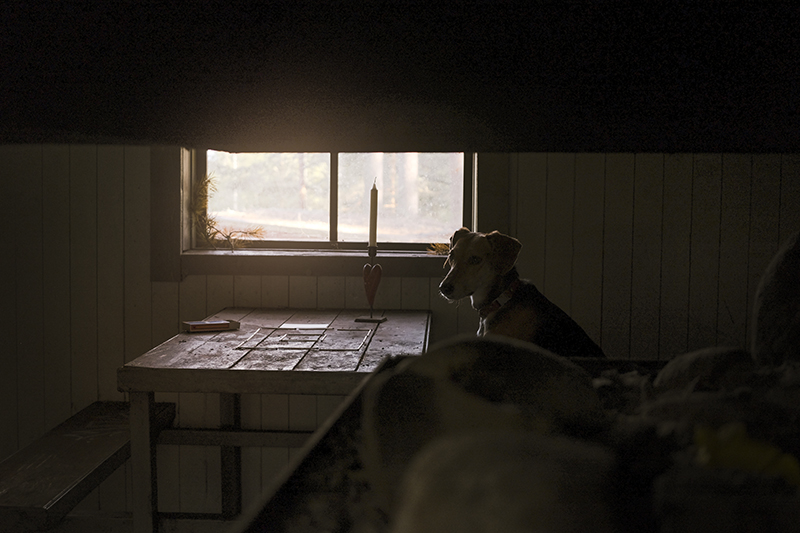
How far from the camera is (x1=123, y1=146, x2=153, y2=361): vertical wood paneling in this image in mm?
2531

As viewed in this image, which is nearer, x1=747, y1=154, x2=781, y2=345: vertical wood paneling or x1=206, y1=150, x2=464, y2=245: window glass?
x1=747, y1=154, x2=781, y2=345: vertical wood paneling

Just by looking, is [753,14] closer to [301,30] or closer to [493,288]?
[301,30]

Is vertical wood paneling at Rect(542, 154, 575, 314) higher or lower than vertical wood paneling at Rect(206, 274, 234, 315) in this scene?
higher

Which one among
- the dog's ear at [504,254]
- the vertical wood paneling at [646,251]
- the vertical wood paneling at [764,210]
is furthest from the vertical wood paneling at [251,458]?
the vertical wood paneling at [764,210]

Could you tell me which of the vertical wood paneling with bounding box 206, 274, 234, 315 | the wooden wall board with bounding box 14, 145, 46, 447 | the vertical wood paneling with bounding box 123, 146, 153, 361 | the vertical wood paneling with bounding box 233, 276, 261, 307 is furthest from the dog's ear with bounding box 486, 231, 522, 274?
the wooden wall board with bounding box 14, 145, 46, 447

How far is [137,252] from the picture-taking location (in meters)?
2.58

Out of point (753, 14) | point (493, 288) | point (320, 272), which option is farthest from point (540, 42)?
point (320, 272)

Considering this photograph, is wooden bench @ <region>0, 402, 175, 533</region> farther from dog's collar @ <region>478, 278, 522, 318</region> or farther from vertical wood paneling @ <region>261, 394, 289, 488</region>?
dog's collar @ <region>478, 278, 522, 318</region>

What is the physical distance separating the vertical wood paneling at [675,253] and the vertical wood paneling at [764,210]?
0.25 metres

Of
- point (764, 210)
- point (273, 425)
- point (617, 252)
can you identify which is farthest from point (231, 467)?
point (764, 210)

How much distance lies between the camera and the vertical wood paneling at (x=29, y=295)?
255cm

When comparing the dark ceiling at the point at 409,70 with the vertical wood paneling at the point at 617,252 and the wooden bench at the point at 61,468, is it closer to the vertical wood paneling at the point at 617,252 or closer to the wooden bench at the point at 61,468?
the wooden bench at the point at 61,468

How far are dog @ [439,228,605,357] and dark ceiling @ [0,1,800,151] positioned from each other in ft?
4.90

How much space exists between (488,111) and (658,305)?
239 centimetres
